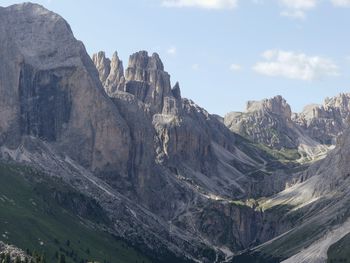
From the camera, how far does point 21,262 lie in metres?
182

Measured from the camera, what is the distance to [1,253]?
192125 mm

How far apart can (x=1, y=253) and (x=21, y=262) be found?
12675 mm
